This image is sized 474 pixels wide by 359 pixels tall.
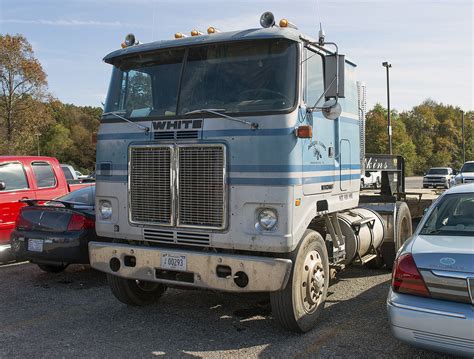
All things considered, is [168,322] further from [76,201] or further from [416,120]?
[416,120]

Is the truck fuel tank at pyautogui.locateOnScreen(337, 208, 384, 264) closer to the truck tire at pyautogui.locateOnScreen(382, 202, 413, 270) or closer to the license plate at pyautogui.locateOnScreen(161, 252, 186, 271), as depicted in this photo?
the truck tire at pyautogui.locateOnScreen(382, 202, 413, 270)

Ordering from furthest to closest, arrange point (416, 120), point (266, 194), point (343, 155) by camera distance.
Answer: point (416, 120) < point (343, 155) < point (266, 194)

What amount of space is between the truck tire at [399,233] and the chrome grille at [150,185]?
4471 mm

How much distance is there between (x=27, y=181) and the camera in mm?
9180

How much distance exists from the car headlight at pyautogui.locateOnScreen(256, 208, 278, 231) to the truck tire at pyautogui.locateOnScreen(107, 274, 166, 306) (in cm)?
206

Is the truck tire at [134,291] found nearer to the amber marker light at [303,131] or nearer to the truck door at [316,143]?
the truck door at [316,143]

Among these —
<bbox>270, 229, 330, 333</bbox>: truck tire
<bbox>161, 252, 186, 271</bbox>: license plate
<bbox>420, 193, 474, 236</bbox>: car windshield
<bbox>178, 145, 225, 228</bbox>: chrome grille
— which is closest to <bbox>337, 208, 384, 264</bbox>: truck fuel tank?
<bbox>270, 229, 330, 333</bbox>: truck tire

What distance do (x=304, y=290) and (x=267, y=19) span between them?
2782 millimetres

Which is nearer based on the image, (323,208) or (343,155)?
(323,208)

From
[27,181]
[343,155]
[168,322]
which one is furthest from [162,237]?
[27,181]

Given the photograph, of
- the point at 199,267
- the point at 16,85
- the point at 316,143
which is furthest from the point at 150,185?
the point at 16,85

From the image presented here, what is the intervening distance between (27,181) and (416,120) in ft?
234

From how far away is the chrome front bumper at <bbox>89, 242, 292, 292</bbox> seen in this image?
4.56 metres

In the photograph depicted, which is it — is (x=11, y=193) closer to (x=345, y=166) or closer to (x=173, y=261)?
(x=173, y=261)
